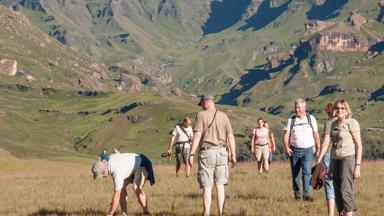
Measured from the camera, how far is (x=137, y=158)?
51.3 feet

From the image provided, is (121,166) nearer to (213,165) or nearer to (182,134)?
(213,165)

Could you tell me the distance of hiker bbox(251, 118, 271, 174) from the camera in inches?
1036

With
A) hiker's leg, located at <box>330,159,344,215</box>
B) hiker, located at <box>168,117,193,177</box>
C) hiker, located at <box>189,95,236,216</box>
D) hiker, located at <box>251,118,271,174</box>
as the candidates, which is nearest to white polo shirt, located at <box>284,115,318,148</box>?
hiker, located at <box>189,95,236,216</box>

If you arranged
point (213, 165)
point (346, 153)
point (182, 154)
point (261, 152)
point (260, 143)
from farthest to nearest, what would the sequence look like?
point (182, 154) < point (261, 152) < point (260, 143) < point (213, 165) < point (346, 153)

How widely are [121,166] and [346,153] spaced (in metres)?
5.65

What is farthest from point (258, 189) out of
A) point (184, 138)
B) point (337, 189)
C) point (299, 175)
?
point (337, 189)

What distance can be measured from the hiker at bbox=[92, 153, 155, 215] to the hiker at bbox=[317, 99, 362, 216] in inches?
204

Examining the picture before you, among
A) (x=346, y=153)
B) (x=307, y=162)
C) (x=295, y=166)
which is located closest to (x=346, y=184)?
(x=346, y=153)

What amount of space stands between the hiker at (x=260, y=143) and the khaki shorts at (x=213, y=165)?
11.8m

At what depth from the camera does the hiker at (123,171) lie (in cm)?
1507

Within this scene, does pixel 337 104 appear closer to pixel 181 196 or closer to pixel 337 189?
pixel 337 189

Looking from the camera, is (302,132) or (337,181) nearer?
(337,181)

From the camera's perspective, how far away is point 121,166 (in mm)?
15328

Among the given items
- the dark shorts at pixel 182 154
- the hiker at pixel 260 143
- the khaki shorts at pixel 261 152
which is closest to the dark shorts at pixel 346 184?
the hiker at pixel 260 143
